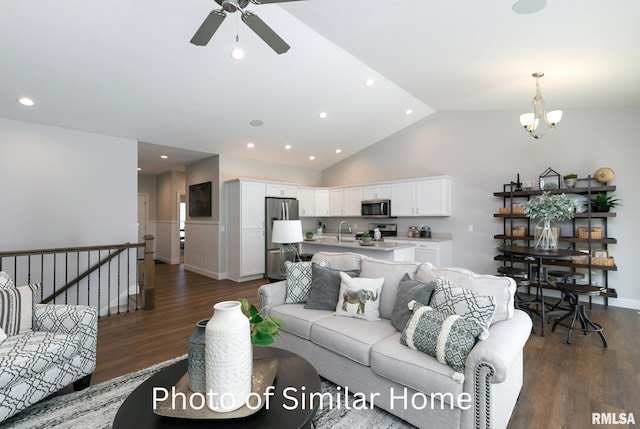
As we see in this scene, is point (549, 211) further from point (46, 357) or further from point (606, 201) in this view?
point (46, 357)

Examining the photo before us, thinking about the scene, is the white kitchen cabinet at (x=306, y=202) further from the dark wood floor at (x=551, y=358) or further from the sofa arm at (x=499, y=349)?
the sofa arm at (x=499, y=349)

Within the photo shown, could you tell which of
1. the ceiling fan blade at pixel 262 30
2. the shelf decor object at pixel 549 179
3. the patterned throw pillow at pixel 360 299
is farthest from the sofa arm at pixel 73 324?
the shelf decor object at pixel 549 179

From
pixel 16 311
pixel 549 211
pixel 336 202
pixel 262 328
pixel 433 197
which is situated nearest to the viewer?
pixel 262 328

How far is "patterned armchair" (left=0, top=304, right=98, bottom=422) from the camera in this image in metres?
1.80

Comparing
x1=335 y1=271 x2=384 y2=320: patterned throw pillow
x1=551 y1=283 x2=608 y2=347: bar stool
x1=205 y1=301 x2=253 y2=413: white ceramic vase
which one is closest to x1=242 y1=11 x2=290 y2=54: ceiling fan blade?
x1=205 y1=301 x2=253 y2=413: white ceramic vase

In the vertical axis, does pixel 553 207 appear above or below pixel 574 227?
above

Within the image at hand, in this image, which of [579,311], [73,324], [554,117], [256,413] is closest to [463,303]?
[256,413]

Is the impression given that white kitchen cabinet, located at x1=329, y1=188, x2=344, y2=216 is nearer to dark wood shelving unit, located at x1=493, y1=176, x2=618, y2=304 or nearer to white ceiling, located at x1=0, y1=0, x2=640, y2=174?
white ceiling, located at x1=0, y1=0, x2=640, y2=174

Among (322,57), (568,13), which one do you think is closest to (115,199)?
(322,57)

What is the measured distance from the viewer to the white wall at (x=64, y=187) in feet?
13.2

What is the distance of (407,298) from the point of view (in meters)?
2.22

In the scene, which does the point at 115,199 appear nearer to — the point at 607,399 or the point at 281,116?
the point at 281,116

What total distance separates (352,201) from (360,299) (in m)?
4.82

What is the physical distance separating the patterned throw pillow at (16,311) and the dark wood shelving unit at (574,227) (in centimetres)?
579
